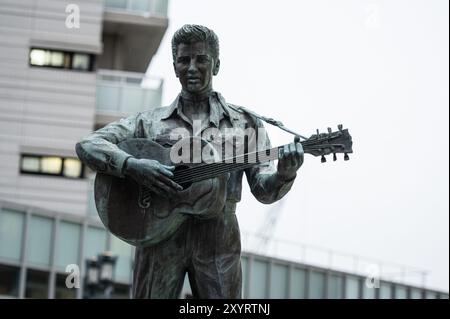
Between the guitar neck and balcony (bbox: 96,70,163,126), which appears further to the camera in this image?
balcony (bbox: 96,70,163,126)

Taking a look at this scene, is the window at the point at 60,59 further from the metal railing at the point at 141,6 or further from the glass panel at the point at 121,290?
the glass panel at the point at 121,290

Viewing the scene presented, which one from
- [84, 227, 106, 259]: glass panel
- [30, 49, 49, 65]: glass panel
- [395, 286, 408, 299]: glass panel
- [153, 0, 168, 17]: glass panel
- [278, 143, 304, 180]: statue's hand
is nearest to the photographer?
[278, 143, 304, 180]: statue's hand

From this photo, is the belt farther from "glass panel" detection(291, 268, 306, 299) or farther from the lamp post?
"glass panel" detection(291, 268, 306, 299)

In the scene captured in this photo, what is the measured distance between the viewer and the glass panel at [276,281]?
4419 centimetres

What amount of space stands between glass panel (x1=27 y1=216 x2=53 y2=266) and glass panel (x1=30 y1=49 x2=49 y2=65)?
285 inches

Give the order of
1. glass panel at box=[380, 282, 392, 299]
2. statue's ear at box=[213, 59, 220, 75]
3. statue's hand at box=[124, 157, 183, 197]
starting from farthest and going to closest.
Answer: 1. glass panel at box=[380, 282, 392, 299]
2. statue's ear at box=[213, 59, 220, 75]
3. statue's hand at box=[124, 157, 183, 197]

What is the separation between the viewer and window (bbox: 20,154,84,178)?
46.4m

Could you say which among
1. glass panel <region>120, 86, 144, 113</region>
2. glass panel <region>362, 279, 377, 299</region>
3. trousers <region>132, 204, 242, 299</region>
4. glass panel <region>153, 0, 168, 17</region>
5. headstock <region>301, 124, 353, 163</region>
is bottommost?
trousers <region>132, 204, 242, 299</region>

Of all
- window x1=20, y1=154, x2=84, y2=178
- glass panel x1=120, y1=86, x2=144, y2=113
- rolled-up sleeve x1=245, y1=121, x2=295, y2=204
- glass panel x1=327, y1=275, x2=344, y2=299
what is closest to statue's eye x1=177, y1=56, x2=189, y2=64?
rolled-up sleeve x1=245, y1=121, x2=295, y2=204

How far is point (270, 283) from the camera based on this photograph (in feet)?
145

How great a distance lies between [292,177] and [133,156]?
1.21 metres

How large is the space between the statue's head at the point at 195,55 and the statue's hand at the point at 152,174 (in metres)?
0.75

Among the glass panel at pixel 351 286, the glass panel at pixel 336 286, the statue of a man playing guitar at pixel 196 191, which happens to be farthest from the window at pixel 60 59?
the statue of a man playing guitar at pixel 196 191
